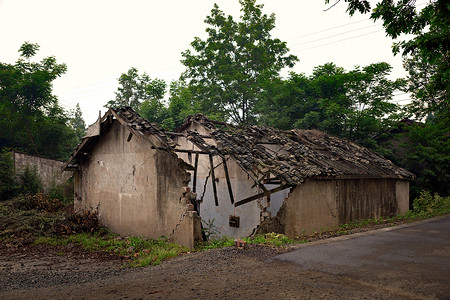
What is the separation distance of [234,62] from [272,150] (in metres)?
21.1

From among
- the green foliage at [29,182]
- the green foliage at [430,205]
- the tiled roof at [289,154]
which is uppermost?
the tiled roof at [289,154]

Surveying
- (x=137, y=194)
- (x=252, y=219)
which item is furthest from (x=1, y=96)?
(x=252, y=219)

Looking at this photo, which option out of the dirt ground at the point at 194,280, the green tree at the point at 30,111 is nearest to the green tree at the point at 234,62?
the green tree at the point at 30,111

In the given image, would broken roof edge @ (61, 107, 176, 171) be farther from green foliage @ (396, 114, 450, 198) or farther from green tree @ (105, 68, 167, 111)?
green tree @ (105, 68, 167, 111)

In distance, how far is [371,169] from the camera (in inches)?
583

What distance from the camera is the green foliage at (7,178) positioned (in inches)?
659

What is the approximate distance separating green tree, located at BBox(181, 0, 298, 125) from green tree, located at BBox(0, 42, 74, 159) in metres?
12.9

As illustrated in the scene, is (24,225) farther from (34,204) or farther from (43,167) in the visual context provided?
(43,167)

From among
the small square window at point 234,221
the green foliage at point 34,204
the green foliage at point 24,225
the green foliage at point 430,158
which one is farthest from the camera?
the green foliage at point 430,158

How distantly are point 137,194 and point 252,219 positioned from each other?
12.9 ft

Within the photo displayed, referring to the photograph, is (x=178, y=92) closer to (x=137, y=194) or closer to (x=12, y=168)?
(x=12, y=168)

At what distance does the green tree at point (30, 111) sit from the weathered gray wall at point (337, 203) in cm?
2004

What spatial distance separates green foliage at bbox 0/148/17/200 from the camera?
659 inches

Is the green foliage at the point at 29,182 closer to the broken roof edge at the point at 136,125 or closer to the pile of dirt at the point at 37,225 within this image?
the pile of dirt at the point at 37,225
